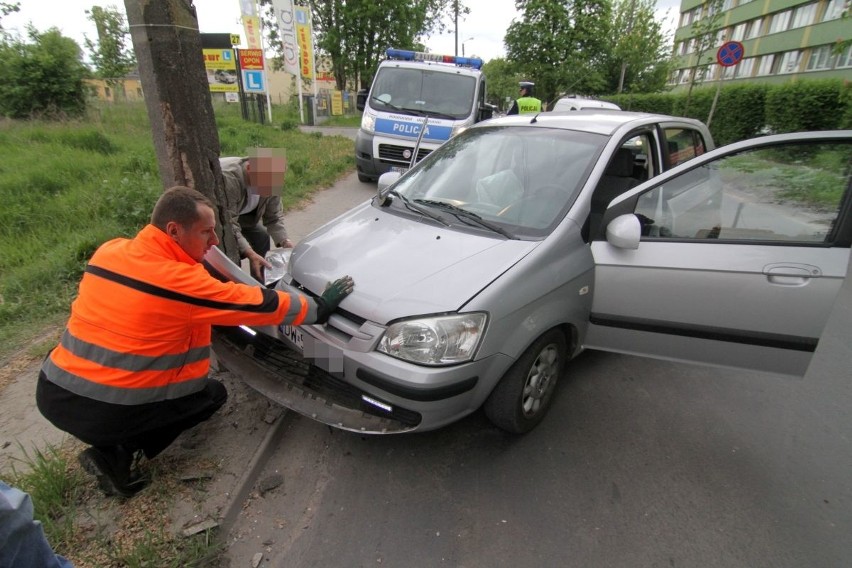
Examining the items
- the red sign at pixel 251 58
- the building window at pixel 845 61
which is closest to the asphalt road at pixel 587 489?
the red sign at pixel 251 58

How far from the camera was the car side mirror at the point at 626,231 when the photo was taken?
253 centimetres

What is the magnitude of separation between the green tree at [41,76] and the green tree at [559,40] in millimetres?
18622

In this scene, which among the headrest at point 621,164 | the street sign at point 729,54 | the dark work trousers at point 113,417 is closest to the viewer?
the dark work trousers at point 113,417

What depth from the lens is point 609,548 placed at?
205cm

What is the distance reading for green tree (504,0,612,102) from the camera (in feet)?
72.3

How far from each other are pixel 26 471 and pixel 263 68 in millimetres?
18599

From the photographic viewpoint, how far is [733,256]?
2.49m

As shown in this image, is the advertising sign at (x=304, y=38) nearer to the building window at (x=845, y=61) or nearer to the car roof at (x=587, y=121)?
the car roof at (x=587, y=121)

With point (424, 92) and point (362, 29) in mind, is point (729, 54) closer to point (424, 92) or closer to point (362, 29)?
point (424, 92)

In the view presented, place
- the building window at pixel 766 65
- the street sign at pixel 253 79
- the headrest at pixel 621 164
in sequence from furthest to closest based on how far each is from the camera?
the building window at pixel 766 65 → the street sign at pixel 253 79 → the headrest at pixel 621 164

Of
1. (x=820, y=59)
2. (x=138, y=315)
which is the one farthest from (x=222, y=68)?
(x=820, y=59)

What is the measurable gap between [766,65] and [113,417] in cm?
4902

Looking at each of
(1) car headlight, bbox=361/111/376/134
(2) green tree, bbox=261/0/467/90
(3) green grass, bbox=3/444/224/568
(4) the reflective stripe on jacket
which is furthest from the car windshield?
(2) green tree, bbox=261/0/467/90

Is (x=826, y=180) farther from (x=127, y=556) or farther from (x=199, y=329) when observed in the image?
(x=127, y=556)
